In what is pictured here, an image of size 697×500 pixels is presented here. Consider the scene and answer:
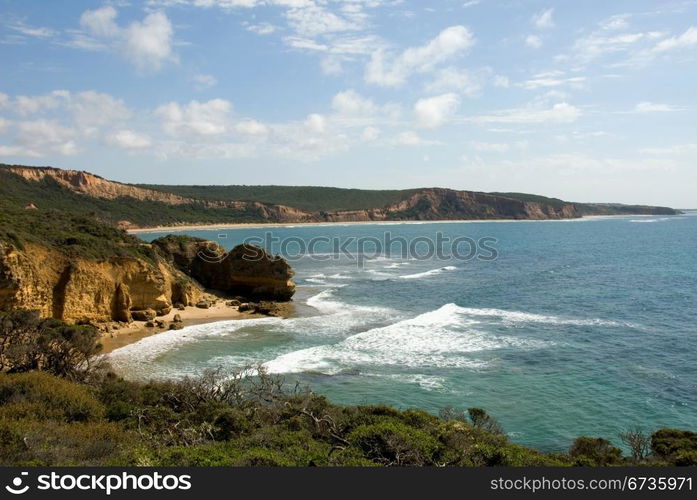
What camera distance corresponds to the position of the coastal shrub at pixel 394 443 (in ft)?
42.6

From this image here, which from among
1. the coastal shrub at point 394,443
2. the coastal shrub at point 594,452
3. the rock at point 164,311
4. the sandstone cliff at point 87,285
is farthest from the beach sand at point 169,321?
the coastal shrub at point 594,452

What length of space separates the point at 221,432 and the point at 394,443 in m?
5.24

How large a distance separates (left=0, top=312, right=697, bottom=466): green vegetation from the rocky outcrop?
23.4 meters

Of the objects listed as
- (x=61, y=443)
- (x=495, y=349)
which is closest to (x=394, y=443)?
(x=61, y=443)

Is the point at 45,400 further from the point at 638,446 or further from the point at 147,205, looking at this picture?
the point at 147,205

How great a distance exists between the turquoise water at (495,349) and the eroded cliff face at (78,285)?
3.94 m

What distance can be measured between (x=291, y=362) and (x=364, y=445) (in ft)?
44.6

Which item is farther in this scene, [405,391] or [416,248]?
[416,248]

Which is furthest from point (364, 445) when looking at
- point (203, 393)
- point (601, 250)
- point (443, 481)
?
point (601, 250)

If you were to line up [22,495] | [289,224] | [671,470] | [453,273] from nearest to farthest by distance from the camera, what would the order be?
[22,495] < [671,470] < [453,273] < [289,224]

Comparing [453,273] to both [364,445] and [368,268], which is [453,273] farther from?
[364,445]

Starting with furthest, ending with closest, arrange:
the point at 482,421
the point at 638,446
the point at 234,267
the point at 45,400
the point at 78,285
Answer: the point at 234,267 → the point at 78,285 → the point at 482,421 → the point at 45,400 → the point at 638,446

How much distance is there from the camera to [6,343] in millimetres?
21609

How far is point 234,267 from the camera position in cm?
4566
